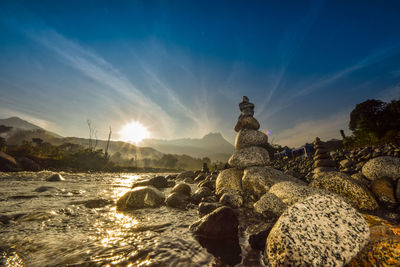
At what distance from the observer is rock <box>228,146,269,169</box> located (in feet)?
25.3

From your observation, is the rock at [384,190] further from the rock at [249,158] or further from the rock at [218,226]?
the rock at [218,226]

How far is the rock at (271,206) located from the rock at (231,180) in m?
2.55

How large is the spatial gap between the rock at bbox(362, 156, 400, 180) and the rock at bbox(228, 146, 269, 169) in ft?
13.4

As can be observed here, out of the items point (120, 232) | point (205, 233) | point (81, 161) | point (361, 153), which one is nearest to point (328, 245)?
point (205, 233)

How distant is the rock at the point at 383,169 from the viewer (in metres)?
6.05

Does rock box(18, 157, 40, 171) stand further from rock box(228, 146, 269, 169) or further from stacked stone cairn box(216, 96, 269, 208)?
rock box(228, 146, 269, 169)

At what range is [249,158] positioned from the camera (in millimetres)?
7777

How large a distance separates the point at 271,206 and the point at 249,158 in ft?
10.4

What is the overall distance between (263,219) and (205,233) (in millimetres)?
2062

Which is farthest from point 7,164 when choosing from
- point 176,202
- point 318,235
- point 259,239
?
point 318,235

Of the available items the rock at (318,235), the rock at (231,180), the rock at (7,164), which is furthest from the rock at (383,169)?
the rock at (7,164)

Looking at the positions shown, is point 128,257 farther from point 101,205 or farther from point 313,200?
point 101,205

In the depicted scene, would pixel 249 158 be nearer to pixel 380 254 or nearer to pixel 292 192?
pixel 292 192

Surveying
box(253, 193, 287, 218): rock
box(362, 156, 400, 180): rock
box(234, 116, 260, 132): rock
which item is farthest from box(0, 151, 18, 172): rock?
box(362, 156, 400, 180): rock
